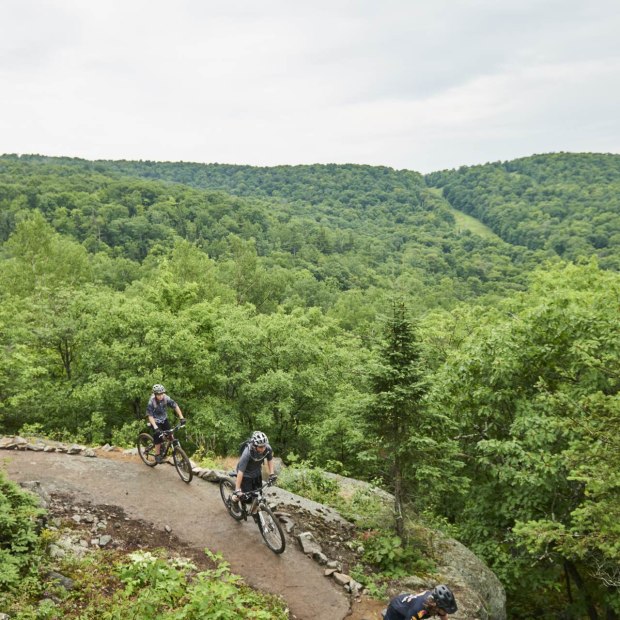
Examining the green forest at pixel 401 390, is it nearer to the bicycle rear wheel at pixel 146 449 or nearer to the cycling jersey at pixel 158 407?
the bicycle rear wheel at pixel 146 449

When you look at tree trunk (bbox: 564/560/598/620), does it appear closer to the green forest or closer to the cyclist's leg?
the green forest

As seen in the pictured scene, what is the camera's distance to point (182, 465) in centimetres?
1105

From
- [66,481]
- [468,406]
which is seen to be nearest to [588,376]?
[468,406]

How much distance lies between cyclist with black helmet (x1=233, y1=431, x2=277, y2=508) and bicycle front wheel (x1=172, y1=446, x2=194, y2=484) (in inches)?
91.1

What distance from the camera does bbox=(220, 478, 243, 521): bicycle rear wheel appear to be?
952 centimetres

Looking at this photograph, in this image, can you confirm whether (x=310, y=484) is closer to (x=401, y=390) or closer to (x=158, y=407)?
(x=158, y=407)

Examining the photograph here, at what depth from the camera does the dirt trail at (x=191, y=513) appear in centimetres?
788

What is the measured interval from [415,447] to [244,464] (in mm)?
3230

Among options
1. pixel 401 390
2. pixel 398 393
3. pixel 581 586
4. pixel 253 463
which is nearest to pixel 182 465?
pixel 253 463

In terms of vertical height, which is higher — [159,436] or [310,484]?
Result: [159,436]

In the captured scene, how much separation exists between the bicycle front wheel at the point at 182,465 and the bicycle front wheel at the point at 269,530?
279 cm

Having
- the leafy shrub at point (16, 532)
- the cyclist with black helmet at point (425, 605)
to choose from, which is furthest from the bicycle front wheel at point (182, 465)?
the cyclist with black helmet at point (425, 605)

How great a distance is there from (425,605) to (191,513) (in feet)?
18.7

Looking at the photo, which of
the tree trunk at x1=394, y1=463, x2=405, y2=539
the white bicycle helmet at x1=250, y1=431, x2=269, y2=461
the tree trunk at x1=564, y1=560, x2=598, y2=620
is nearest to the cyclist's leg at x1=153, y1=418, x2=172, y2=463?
the white bicycle helmet at x1=250, y1=431, x2=269, y2=461
